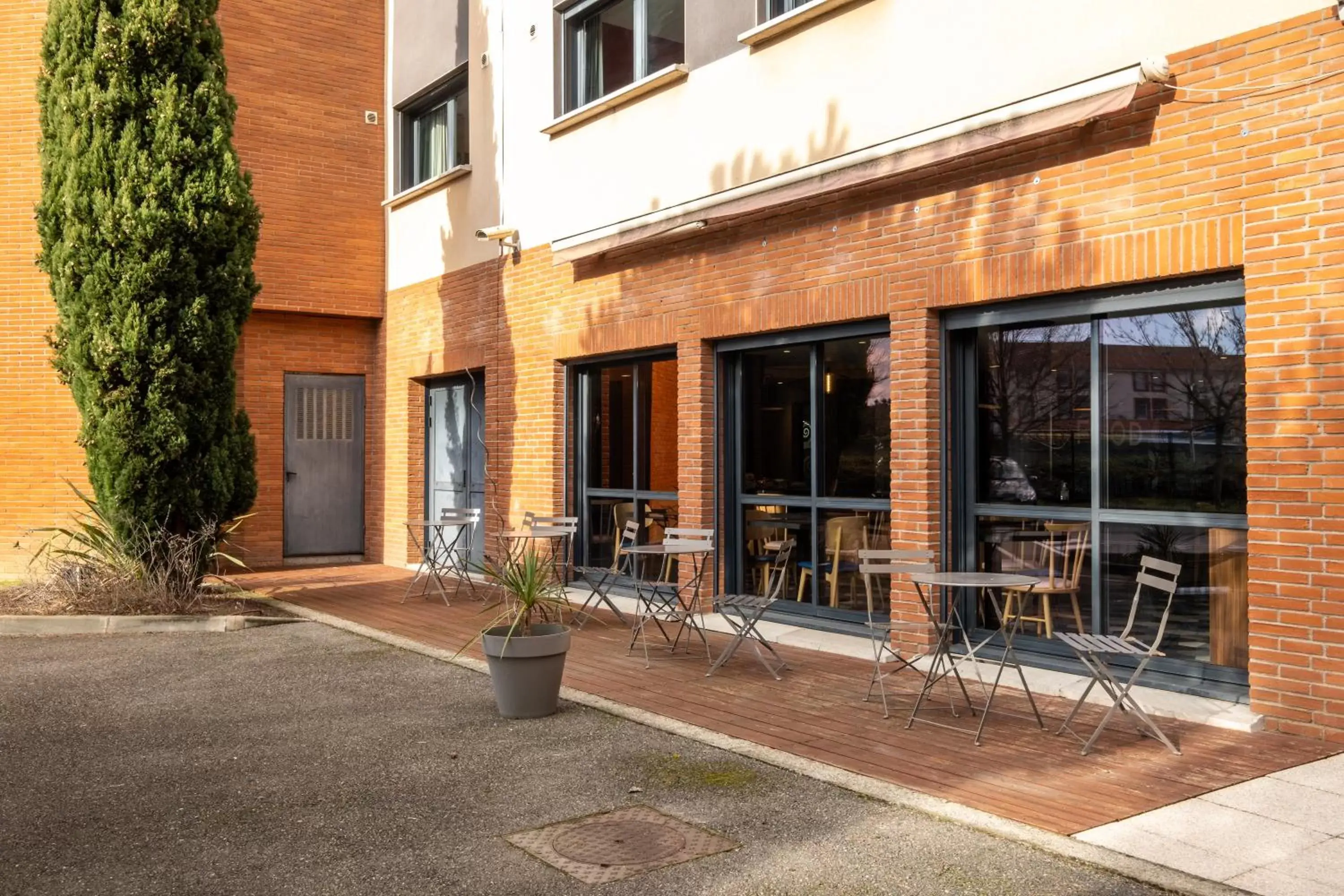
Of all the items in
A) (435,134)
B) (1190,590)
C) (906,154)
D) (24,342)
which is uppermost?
(435,134)

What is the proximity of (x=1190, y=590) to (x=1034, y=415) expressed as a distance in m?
1.37

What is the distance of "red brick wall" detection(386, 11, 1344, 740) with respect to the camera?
513 centimetres

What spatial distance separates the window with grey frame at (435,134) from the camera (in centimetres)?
1281

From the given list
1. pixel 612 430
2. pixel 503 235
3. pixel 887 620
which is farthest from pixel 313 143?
pixel 887 620

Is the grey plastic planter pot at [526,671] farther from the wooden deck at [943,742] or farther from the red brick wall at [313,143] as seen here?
the red brick wall at [313,143]

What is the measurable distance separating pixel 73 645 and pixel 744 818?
20.6 feet

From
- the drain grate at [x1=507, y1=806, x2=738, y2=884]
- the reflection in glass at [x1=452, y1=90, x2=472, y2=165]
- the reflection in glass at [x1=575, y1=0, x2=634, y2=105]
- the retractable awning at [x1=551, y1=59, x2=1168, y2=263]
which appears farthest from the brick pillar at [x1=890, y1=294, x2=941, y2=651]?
the reflection in glass at [x1=452, y1=90, x2=472, y2=165]

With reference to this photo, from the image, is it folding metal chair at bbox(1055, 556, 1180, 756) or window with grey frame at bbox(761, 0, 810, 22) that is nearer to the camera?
folding metal chair at bbox(1055, 556, 1180, 756)

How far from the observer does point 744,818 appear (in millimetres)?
4184

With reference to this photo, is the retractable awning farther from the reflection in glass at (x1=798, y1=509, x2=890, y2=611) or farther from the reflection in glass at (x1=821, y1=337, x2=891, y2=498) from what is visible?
the reflection in glass at (x1=798, y1=509, x2=890, y2=611)

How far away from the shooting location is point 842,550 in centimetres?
797

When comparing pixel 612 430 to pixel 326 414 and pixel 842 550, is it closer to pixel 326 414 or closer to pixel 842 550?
pixel 842 550

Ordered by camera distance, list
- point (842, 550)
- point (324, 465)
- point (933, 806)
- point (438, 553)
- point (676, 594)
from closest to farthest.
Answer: point (933, 806)
point (842, 550)
point (676, 594)
point (438, 553)
point (324, 465)

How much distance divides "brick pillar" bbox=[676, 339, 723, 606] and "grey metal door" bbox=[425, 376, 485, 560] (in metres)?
3.75
